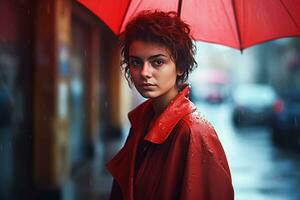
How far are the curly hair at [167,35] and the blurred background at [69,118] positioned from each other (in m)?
0.75

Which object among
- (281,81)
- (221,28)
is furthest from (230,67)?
(221,28)

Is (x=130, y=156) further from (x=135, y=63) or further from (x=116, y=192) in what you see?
(x=135, y=63)

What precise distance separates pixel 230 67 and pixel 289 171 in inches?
3197

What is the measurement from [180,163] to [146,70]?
426 mm

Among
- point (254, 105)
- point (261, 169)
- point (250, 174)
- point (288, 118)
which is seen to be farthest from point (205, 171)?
point (254, 105)

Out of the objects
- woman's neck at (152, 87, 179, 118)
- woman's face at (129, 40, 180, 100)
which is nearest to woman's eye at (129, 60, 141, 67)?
woman's face at (129, 40, 180, 100)

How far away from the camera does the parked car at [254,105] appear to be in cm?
2281

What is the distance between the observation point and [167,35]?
239cm

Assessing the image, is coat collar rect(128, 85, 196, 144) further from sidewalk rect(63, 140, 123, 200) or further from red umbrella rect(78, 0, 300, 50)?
sidewalk rect(63, 140, 123, 200)

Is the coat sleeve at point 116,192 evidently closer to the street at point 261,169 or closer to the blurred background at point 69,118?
the blurred background at point 69,118

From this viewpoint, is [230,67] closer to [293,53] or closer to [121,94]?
[293,53]

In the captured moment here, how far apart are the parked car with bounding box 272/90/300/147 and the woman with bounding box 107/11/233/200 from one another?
13336mm

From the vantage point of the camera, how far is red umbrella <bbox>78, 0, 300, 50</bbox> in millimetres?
2975

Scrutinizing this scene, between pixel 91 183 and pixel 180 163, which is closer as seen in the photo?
pixel 180 163
